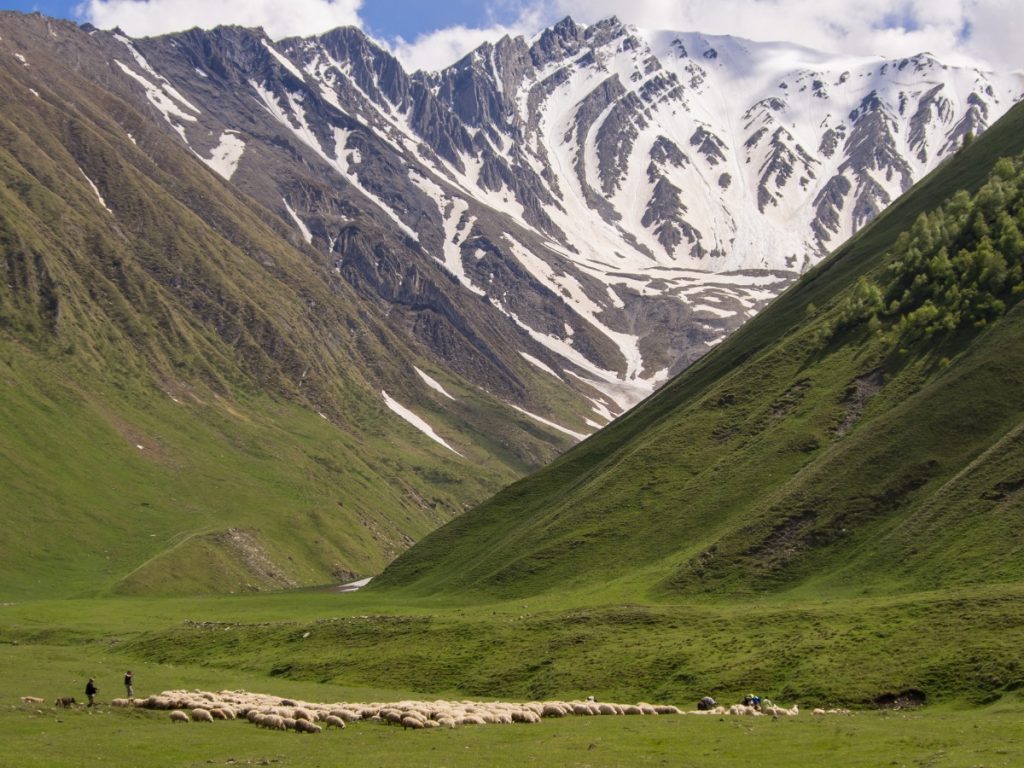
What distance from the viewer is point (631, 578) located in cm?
11112

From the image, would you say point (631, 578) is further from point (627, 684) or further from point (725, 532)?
point (627, 684)

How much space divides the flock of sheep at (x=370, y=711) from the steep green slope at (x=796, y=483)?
107 ft

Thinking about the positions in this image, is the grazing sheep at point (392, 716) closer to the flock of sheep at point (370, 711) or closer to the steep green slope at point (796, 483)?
the flock of sheep at point (370, 711)

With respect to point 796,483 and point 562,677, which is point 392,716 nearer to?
point 562,677

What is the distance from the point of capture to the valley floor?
1822 inches

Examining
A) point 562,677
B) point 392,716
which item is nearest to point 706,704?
point 562,677

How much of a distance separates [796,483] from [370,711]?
216 ft

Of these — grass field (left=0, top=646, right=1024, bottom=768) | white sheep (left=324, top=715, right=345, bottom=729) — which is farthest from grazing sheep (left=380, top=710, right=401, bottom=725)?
white sheep (left=324, top=715, right=345, bottom=729)

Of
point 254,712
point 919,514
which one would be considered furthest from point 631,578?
point 254,712

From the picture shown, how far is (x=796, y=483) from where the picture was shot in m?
112

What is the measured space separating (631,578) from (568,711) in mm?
49837

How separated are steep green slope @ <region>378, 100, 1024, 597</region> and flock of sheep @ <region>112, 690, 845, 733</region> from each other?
1279 inches

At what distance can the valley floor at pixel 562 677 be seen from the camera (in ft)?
152

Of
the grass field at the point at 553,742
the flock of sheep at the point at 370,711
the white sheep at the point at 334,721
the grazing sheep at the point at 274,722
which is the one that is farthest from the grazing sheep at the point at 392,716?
the grazing sheep at the point at 274,722
